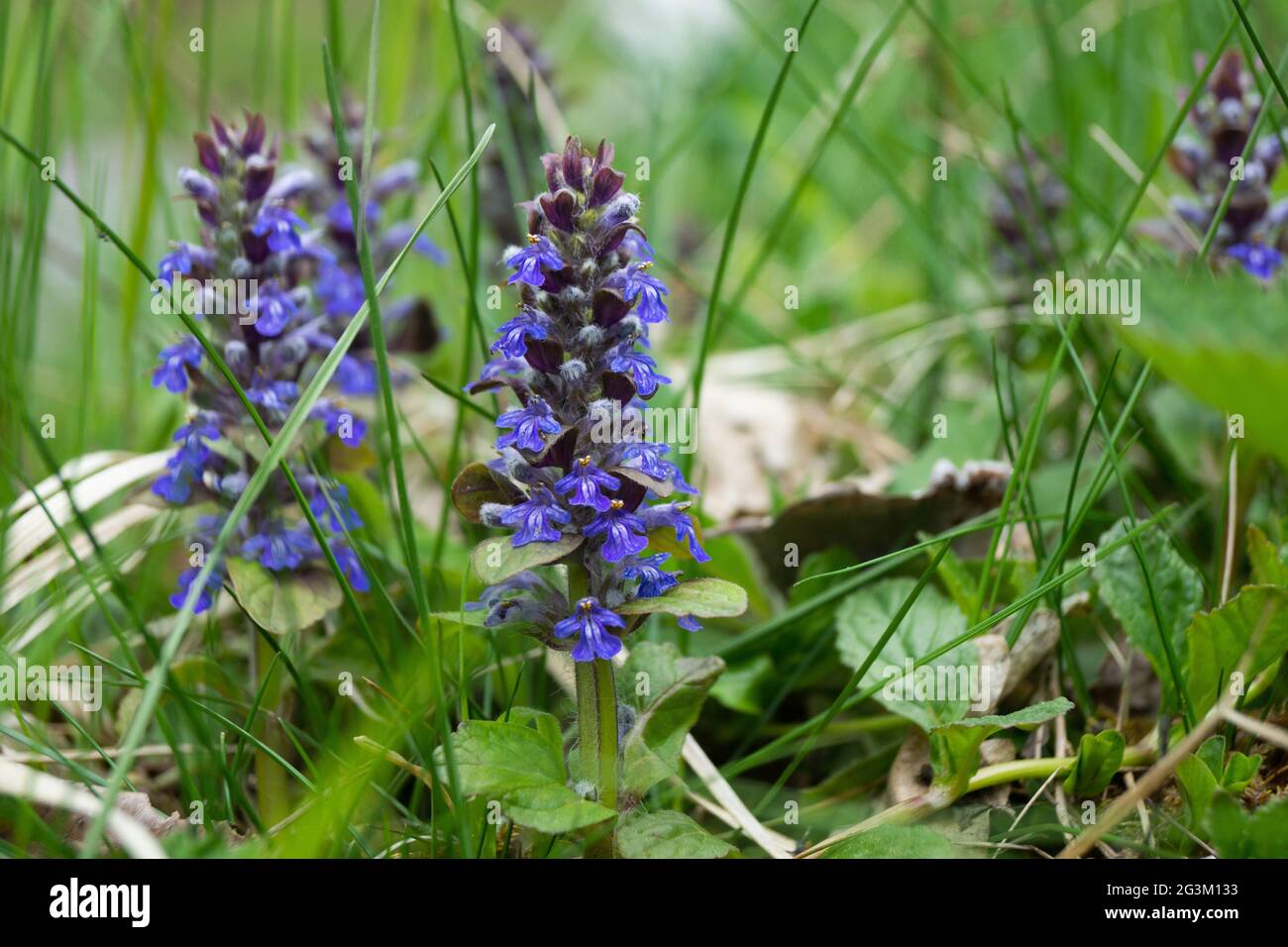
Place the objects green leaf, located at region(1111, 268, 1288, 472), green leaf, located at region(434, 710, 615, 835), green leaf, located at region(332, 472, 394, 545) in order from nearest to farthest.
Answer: green leaf, located at region(1111, 268, 1288, 472) < green leaf, located at region(434, 710, 615, 835) < green leaf, located at region(332, 472, 394, 545)

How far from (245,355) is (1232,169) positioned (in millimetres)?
2292

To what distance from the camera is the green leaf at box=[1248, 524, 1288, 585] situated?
2021mm

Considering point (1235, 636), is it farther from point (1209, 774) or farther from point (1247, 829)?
point (1247, 829)

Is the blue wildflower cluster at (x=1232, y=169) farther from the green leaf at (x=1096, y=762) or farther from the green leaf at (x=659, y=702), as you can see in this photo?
the green leaf at (x=659, y=702)

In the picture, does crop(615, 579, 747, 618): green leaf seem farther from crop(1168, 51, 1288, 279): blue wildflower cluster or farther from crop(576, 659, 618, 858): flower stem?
crop(1168, 51, 1288, 279): blue wildflower cluster

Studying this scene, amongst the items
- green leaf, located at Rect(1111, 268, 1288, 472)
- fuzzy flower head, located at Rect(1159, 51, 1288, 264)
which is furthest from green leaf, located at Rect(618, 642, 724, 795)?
fuzzy flower head, located at Rect(1159, 51, 1288, 264)

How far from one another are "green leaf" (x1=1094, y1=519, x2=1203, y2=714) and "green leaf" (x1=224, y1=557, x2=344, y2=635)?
4.90 ft

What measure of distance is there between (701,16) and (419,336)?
409 cm

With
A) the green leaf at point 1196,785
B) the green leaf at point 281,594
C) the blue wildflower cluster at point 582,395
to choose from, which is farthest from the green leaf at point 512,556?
the green leaf at point 1196,785

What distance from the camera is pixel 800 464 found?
3.67 meters

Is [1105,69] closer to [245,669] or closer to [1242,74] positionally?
[1242,74]

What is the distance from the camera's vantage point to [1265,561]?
2061mm

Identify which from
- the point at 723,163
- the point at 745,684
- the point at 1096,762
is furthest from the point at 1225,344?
the point at 723,163
